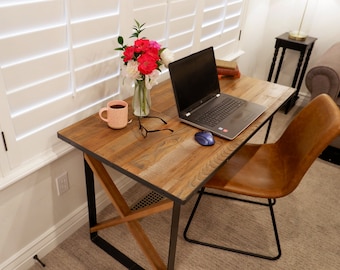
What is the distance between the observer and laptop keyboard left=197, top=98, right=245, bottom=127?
4.68 feet

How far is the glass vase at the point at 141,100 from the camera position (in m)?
1.37

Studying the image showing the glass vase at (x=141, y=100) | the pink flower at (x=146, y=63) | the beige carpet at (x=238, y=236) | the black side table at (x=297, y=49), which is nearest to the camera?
the pink flower at (x=146, y=63)

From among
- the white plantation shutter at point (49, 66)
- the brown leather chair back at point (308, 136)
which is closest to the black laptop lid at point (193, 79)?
the white plantation shutter at point (49, 66)

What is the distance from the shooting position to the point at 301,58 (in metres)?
2.80

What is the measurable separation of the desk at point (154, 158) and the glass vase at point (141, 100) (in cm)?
7

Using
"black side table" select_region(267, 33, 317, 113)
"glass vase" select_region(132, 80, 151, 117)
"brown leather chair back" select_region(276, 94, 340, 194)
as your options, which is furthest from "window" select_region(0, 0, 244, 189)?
"black side table" select_region(267, 33, 317, 113)

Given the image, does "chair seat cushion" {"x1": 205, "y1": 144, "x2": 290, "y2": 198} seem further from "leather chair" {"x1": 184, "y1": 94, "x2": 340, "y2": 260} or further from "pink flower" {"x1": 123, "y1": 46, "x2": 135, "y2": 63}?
"pink flower" {"x1": 123, "y1": 46, "x2": 135, "y2": 63}

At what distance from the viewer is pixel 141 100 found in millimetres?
1404

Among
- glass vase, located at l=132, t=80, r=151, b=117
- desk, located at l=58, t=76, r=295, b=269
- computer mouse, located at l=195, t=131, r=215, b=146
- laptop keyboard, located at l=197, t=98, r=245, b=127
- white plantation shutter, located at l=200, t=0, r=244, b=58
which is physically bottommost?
desk, located at l=58, t=76, r=295, b=269

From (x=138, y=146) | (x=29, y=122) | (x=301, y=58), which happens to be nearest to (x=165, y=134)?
(x=138, y=146)

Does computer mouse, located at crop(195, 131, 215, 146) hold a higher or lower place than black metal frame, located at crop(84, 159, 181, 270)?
higher

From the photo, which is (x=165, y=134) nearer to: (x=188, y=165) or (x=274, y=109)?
(x=188, y=165)

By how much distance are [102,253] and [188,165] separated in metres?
0.79

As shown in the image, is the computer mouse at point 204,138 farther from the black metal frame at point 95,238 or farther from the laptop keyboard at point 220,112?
the black metal frame at point 95,238
